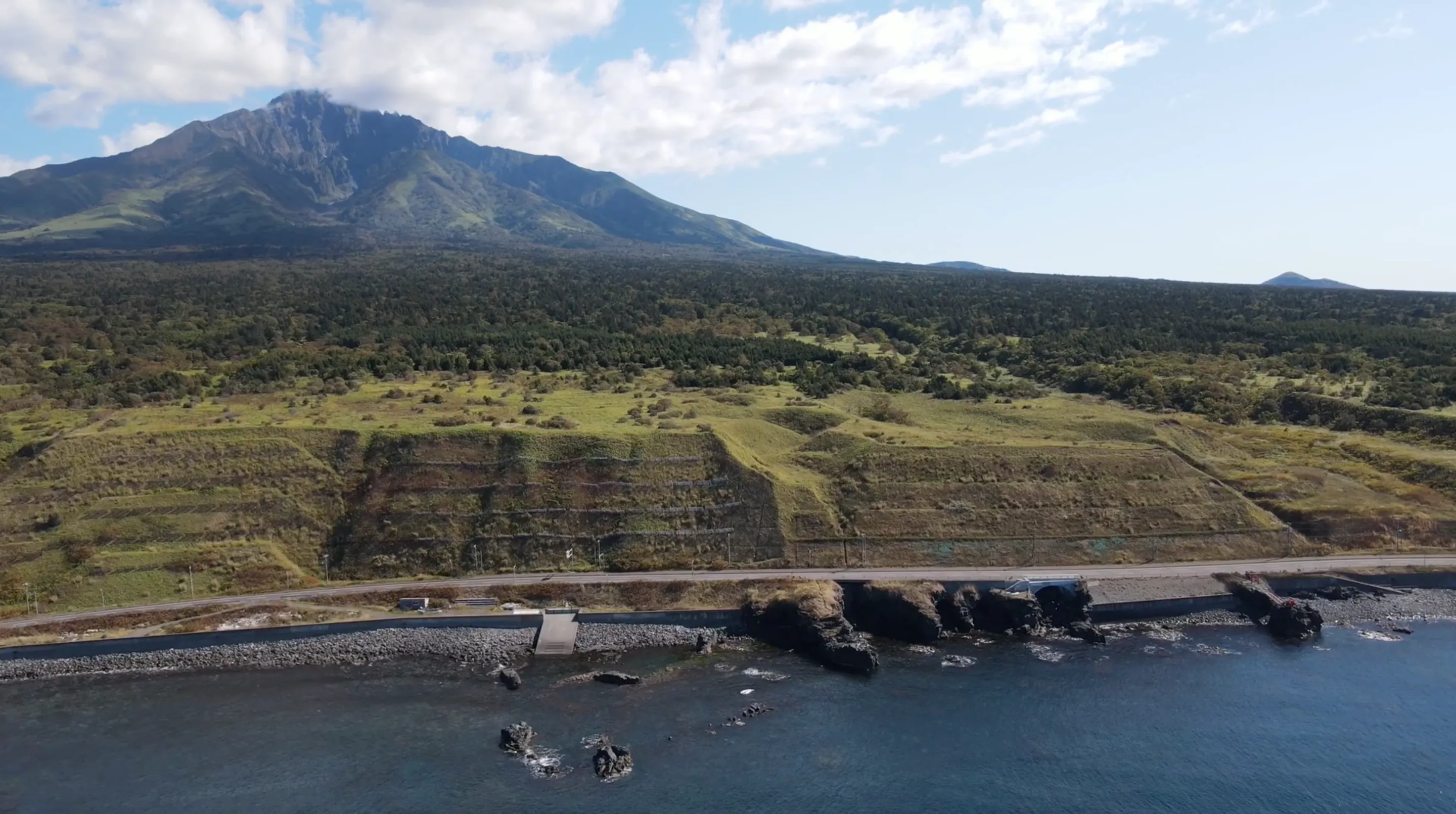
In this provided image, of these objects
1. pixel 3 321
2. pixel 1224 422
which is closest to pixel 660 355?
pixel 1224 422

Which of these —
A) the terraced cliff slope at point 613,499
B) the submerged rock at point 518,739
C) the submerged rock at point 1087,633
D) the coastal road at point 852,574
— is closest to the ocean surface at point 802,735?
the submerged rock at point 518,739

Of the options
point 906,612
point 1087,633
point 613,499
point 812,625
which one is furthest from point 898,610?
point 613,499

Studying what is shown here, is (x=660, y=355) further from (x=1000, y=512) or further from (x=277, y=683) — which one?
(x=277, y=683)

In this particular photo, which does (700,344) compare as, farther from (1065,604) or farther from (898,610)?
(1065,604)

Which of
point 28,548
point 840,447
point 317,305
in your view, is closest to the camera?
point 28,548

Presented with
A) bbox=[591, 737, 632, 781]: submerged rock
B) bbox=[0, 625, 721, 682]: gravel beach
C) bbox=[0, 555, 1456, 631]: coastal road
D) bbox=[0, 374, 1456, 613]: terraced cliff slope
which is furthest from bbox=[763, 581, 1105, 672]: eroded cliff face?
bbox=[591, 737, 632, 781]: submerged rock

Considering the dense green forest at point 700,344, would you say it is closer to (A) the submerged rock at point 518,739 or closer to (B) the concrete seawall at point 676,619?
(B) the concrete seawall at point 676,619

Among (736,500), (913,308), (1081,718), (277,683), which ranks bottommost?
(277,683)
